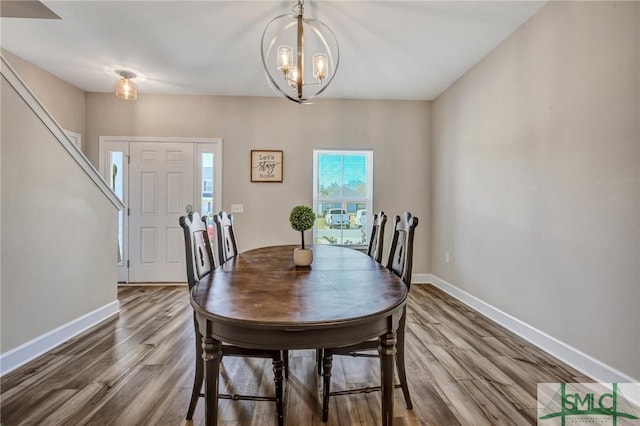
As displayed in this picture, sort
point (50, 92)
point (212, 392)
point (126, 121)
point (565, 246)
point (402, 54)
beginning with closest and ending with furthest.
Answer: point (212, 392) → point (565, 246) → point (402, 54) → point (50, 92) → point (126, 121)

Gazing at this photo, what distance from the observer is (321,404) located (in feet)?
5.55

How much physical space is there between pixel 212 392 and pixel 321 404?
0.82 meters

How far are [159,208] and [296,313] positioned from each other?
394 cm

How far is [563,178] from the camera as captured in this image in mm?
2195

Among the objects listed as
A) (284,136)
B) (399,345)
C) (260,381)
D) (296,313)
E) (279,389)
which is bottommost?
(260,381)

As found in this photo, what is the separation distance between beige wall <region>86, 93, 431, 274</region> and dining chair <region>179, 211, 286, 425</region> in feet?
8.49

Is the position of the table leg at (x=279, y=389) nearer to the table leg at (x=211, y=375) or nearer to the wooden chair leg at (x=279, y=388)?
the wooden chair leg at (x=279, y=388)

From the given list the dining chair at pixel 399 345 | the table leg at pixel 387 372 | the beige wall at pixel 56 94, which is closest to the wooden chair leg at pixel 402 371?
the dining chair at pixel 399 345

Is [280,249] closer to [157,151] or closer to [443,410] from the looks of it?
[443,410]

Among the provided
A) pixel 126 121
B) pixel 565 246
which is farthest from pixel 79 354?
pixel 565 246

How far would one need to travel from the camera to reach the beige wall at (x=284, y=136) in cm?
423

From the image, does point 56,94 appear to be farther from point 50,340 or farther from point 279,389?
point 279,389

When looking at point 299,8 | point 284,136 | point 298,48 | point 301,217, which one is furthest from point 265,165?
Result: point 301,217

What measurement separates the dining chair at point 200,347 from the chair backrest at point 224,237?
1.14 feet
